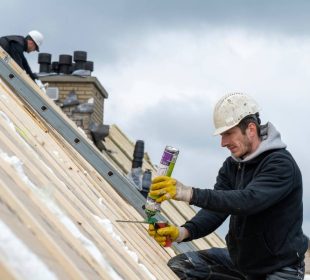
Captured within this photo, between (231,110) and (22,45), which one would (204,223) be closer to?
(231,110)

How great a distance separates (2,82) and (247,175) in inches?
110

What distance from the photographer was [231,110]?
17.1 feet

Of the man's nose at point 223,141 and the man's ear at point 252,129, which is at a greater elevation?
the man's nose at point 223,141

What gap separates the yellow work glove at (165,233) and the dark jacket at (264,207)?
0.35 meters

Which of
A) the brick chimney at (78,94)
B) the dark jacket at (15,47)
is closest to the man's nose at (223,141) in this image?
the dark jacket at (15,47)

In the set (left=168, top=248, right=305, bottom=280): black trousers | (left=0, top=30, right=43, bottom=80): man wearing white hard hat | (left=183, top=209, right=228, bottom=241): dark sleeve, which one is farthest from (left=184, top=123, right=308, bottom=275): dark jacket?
(left=0, top=30, right=43, bottom=80): man wearing white hard hat

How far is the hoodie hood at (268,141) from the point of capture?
506 cm

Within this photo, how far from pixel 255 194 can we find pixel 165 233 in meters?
0.84

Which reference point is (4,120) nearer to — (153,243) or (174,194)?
(174,194)

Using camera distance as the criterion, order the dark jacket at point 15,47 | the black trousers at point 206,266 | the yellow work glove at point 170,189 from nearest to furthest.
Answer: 1. the yellow work glove at point 170,189
2. the black trousers at point 206,266
3. the dark jacket at point 15,47

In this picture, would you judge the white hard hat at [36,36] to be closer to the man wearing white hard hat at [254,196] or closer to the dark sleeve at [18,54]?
the dark sleeve at [18,54]

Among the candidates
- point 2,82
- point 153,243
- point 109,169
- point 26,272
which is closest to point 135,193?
point 109,169

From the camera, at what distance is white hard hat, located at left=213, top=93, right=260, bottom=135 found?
17.0 feet

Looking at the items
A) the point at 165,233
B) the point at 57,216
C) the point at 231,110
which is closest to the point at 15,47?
the point at 165,233
